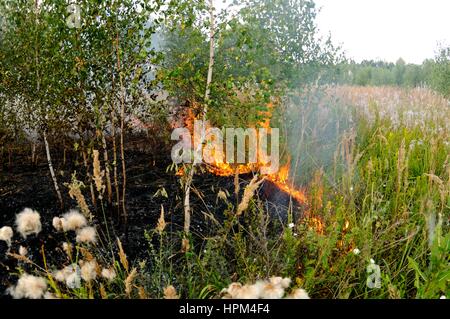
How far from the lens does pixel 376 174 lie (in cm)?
473

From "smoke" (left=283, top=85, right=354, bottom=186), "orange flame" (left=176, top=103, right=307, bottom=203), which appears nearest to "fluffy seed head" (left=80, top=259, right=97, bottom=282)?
"orange flame" (left=176, top=103, right=307, bottom=203)

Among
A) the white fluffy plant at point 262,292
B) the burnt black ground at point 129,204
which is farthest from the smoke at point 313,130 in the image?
the white fluffy plant at point 262,292

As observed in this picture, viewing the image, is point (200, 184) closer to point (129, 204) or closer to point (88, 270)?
point (129, 204)

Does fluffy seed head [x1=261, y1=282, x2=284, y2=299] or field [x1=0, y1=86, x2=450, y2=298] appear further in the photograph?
field [x1=0, y1=86, x2=450, y2=298]

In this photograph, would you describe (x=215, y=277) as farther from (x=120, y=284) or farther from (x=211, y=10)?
(x=211, y=10)

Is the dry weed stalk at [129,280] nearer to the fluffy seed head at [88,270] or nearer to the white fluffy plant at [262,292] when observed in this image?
the fluffy seed head at [88,270]

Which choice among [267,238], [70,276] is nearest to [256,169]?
[267,238]

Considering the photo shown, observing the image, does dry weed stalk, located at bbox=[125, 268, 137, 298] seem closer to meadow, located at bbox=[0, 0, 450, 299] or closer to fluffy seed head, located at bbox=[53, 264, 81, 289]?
A: meadow, located at bbox=[0, 0, 450, 299]

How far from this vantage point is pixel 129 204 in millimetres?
4871

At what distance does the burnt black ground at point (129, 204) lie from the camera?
12.7 feet

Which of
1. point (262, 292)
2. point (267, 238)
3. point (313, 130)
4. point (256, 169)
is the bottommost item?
point (267, 238)

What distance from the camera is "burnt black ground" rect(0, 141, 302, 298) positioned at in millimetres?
3873

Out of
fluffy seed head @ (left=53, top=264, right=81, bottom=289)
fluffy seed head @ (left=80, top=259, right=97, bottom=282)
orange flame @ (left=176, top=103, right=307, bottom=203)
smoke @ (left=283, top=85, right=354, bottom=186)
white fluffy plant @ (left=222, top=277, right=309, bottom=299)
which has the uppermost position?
smoke @ (left=283, top=85, right=354, bottom=186)
